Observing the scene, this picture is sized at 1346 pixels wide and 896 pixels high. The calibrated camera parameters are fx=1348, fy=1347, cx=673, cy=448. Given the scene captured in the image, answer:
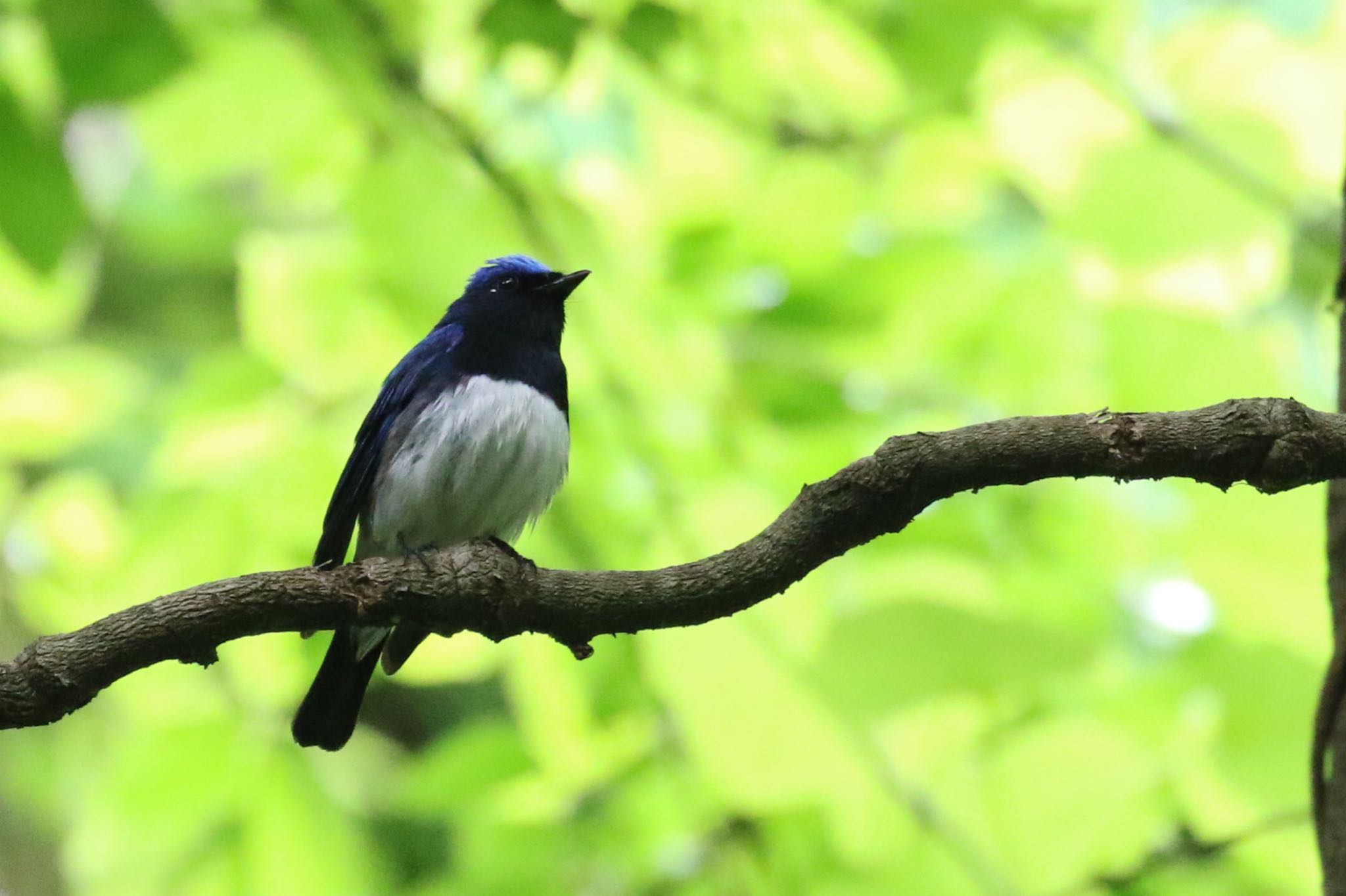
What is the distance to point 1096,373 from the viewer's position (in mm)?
4000

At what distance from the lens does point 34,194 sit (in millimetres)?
3193

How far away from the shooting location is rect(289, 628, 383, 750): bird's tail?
12.5 ft

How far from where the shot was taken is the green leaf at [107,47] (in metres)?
3.22

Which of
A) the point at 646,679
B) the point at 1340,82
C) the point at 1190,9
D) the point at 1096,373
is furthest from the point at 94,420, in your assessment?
the point at 1340,82

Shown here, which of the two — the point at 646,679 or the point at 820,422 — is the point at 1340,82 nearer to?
the point at 820,422

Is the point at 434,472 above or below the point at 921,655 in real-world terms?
above

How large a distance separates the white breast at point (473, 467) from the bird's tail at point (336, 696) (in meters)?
0.36

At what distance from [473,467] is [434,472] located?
0.38ft

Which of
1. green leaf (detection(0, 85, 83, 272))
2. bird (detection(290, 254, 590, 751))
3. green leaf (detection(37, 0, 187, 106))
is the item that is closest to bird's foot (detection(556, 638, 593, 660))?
bird (detection(290, 254, 590, 751))

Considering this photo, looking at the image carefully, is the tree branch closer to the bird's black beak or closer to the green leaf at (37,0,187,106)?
the green leaf at (37,0,187,106)

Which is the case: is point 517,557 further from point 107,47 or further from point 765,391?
point 107,47

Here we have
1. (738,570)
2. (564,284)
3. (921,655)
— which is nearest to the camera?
(738,570)

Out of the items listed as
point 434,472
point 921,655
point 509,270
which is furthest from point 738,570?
point 509,270

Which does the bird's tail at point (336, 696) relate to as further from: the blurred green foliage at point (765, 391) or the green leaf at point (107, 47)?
the green leaf at point (107, 47)
